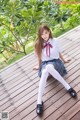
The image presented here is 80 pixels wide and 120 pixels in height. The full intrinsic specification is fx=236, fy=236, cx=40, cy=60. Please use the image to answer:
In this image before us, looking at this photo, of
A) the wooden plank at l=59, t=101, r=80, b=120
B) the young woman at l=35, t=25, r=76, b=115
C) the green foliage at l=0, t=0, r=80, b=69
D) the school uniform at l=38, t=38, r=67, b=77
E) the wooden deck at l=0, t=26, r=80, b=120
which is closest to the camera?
the wooden plank at l=59, t=101, r=80, b=120

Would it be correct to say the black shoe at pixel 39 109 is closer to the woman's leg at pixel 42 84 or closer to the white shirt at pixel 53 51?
the woman's leg at pixel 42 84

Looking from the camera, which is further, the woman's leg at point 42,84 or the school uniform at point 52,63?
the school uniform at point 52,63

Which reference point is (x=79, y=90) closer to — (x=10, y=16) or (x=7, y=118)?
(x=7, y=118)

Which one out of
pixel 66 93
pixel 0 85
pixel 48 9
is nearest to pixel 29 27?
pixel 48 9

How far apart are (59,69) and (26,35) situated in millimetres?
2677

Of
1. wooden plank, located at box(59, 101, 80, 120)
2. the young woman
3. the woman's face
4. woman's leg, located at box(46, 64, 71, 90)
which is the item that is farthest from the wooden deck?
the woman's face

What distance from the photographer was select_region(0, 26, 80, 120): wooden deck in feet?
10.0

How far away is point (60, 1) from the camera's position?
700 cm

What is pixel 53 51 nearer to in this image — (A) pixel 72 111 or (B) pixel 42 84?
(B) pixel 42 84

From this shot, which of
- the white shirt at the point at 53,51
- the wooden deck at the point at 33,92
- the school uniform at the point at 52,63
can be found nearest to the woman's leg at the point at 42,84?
the school uniform at the point at 52,63

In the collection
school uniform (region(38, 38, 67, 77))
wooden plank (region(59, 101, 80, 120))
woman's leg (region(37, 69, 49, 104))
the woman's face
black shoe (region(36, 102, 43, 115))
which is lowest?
wooden plank (region(59, 101, 80, 120))

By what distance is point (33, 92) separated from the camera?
139 inches

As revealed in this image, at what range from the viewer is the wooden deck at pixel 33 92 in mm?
3062

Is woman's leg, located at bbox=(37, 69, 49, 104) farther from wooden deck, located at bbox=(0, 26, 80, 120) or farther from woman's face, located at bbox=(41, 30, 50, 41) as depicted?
woman's face, located at bbox=(41, 30, 50, 41)
